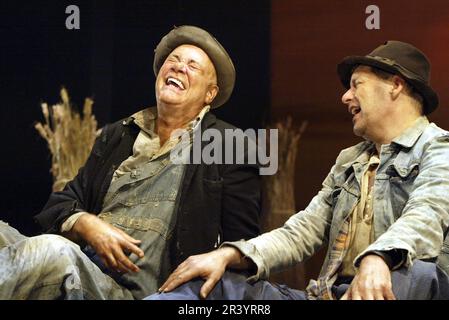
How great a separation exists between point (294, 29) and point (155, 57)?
53 centimetres

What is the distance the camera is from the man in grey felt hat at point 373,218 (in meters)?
2.28

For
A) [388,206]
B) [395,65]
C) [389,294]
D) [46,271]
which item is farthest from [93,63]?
[389,294]

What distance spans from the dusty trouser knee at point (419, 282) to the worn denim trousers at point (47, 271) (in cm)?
97

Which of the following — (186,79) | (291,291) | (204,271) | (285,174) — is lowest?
(291,291)

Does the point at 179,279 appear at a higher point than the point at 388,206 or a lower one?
lower

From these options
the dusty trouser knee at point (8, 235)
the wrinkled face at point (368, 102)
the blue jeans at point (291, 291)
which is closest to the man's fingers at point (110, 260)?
the blue jeans at point (291, 291)

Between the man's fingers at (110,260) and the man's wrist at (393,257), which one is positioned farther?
Result: the man's fingers at (110,260)

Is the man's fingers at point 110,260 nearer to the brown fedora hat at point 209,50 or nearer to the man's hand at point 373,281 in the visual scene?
the brown fedora hat at point 209,50

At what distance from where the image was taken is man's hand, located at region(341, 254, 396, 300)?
2197mm

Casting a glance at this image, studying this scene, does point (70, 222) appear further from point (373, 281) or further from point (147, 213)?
point (373, 281)

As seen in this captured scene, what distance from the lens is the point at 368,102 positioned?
2.68m

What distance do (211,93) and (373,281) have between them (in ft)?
3.47
